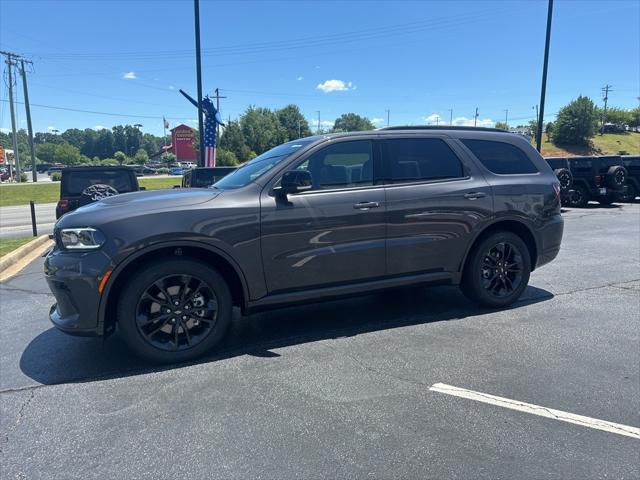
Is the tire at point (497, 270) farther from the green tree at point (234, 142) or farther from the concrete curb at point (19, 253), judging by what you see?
the green tree at point (234, 142)

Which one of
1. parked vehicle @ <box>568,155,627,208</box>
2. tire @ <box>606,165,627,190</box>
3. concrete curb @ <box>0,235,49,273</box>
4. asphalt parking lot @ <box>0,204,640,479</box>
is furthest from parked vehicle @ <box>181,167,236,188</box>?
tire @ <box>606,165,627,190</box>

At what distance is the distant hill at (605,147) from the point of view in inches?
3541

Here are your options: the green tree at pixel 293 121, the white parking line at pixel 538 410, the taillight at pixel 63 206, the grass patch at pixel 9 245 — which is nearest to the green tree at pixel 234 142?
the green tree at pixel 293 121

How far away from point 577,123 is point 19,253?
104 metres

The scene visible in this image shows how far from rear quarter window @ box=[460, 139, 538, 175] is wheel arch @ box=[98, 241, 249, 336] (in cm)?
293

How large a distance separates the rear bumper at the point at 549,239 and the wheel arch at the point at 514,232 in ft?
0.21

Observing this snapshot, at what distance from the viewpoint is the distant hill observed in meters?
89.9

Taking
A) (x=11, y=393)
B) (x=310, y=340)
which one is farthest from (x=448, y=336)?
(x=11, y=393)

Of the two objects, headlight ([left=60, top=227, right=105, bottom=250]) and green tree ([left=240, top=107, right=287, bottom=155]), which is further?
green tree ([left=240, top=107, right=287, bottom=155])

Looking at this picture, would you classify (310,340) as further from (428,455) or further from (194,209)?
(428,455)

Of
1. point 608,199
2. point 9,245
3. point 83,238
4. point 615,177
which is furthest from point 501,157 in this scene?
point 608,199

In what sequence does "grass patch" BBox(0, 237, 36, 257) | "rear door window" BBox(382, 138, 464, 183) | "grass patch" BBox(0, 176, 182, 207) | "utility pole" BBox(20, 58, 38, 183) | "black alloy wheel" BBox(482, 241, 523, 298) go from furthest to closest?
1. "utility pole" BBox(20, 58, 38, 183)
2. "grass patch" BBox(0, 176, 182, 207)
3. "grass patch" BBox(0, 237, 36, 257)
4. "black alloy wheel" BBox(482, 241, 523, 298)
5. "rear door window" BBox(382, 138, 464, 183)

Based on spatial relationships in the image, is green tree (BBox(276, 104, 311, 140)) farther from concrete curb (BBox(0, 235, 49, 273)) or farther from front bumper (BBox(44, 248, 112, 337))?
front bumper (BBox(44, 248, 112, 337))

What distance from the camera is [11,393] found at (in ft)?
11.1
